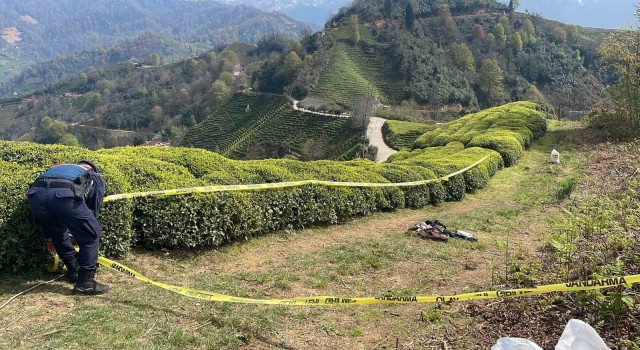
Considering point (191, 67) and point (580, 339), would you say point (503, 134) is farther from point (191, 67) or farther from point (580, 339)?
point (191, 67)

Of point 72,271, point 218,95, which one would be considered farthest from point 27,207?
point 218,95

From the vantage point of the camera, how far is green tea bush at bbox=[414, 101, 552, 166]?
17969mm

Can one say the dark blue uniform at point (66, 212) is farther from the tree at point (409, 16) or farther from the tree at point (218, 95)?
the tree at point (409, 16)

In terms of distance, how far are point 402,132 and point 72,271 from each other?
51.0m

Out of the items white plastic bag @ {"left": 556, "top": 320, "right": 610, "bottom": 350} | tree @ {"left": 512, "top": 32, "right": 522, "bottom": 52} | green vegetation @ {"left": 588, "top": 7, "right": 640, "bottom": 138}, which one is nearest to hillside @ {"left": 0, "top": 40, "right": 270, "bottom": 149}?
tree @ {"left": 512, "top": 32, "right": 522, "bottom": 52}

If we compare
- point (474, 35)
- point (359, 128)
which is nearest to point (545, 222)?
point (359, 128)

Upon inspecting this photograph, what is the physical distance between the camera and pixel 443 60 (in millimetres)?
85125

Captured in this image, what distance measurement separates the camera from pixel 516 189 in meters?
13.8

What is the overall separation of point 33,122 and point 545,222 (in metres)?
146

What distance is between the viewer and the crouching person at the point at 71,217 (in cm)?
417

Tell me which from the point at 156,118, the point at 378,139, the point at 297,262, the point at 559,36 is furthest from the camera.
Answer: the point at 156,118

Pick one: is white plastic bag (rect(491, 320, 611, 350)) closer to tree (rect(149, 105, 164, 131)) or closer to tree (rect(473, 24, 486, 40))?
tree (rect(473, 24, 486, 40))

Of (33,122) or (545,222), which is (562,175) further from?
(33,122)

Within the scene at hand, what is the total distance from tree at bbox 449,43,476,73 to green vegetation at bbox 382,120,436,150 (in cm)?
3496
